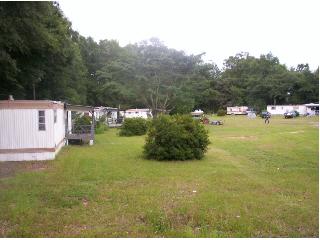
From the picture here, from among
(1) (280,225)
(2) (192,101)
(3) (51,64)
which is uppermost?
(3) (51,64)

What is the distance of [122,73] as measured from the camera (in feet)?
135

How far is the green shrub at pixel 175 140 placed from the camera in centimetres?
1605

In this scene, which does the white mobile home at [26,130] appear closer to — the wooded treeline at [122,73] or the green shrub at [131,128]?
Result: the wooded treeline at [122,73]

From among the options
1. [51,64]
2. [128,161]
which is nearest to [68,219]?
[128,161]

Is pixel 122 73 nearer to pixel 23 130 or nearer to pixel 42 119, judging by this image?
pixel 42 119

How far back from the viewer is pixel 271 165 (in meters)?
14.2

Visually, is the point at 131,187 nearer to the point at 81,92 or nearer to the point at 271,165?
the point at 271,165

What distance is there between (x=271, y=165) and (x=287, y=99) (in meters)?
72.1

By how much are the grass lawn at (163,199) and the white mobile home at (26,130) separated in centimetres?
126

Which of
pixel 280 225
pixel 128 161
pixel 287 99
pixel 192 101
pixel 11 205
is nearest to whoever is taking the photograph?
pixel 280 225

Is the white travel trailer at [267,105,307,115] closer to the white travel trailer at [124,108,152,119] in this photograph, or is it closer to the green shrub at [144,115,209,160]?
the white travel trailer at [124,108,152,119]

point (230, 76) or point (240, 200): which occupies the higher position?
point (230, 76)

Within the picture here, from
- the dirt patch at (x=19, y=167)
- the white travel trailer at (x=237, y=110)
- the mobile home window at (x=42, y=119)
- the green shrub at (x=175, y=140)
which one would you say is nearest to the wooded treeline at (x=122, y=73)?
the mobile home window at (x=42, y=119)

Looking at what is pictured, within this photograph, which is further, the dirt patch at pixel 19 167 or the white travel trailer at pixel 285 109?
the white travel trailer at pixel 285 109
